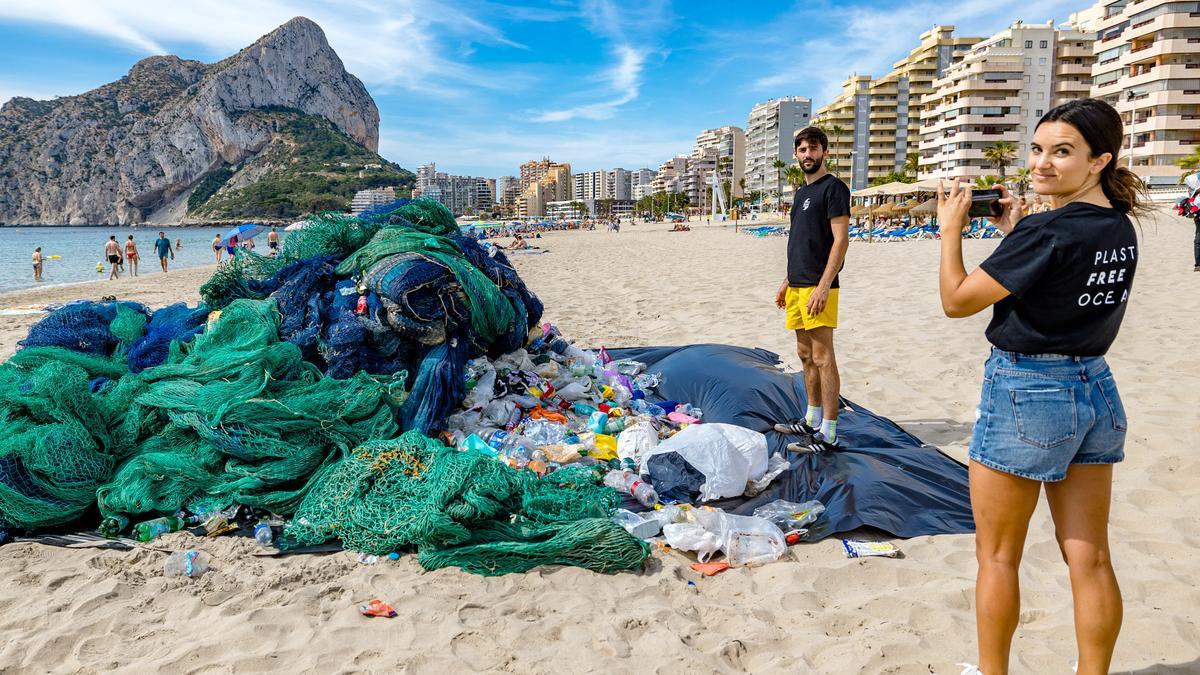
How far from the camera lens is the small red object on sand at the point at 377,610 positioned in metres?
2.67

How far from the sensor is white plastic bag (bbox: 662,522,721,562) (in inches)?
125

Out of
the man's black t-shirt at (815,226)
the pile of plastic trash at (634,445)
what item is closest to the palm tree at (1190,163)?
the man's black t-shirt at (815,226)

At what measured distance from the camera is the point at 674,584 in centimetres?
294

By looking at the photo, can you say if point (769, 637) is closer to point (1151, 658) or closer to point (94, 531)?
point (1151, 658)

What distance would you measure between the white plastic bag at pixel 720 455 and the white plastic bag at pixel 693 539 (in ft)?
1.41

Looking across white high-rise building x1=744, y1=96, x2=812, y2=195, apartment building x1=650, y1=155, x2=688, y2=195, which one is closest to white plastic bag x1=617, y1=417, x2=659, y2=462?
white high-rise building x1=744, y1=96, x2=812, y2=195

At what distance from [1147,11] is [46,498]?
69.6 metres

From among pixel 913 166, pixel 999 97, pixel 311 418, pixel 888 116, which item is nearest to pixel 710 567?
pixel 311 418

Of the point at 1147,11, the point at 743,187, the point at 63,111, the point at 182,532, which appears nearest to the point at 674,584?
the point at 182,532

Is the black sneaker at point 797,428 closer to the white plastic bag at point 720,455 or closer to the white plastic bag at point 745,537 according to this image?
the white plastic bag at point 720,455

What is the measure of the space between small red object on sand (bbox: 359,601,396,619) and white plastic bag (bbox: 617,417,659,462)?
181 centimetres

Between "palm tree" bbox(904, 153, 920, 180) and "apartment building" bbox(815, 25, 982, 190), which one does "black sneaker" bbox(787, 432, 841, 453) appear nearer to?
"palm tree" bbox(904, 153, 920, 180)

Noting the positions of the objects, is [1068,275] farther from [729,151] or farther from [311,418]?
[729,151]

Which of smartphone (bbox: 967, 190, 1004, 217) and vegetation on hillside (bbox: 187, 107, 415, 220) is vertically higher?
vegetation on hillside (bbox: 187, 107, 415, 220)
